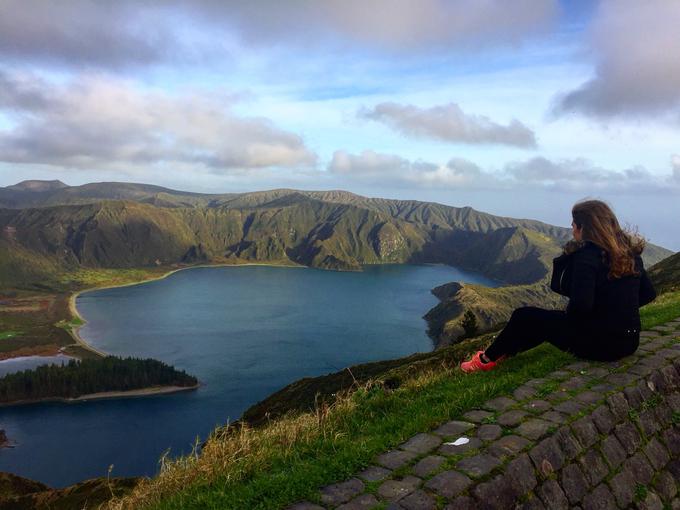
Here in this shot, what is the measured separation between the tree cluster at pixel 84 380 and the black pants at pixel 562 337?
119747mm

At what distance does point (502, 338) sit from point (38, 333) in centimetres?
21996

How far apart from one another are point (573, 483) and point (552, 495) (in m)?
0.47

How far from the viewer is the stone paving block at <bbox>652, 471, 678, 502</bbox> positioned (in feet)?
20.9

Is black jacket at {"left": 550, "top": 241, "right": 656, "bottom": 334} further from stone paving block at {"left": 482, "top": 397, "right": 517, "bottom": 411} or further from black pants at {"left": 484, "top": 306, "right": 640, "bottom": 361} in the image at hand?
stone paving block at {"left": 482, "top": 397, "right": 517, "bottom": 411}

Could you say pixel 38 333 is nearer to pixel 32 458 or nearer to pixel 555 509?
pixel 32 458

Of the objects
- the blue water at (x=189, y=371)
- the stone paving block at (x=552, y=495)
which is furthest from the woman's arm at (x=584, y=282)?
the blue water at (x=189, y=371)

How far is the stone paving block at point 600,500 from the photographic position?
18.8ft

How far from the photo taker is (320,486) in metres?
5.32

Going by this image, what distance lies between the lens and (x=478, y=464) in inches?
213

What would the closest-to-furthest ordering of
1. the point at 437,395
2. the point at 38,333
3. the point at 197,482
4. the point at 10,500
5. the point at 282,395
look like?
1. the point at 197,482
2. the point at 437,395
3. the point at 10,500
4. the point at 282,395
5. the point at 38,333

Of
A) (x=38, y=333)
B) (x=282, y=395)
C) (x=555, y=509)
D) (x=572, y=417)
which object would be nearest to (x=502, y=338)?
(x=572, y=417)

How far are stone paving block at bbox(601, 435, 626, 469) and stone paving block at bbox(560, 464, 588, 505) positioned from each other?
654 mm

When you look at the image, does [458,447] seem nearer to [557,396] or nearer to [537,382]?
[557,396]

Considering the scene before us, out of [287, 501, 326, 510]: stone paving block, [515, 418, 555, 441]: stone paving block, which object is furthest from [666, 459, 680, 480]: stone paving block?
[287, 501, 326, 510]: stone paving block
